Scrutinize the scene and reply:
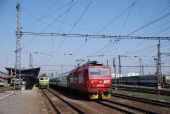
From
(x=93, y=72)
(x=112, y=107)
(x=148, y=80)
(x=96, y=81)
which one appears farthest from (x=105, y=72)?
(x=148, y=80)

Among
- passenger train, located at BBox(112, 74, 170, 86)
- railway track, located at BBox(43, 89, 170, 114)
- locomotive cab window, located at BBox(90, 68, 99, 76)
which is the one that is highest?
locomotive cab window, located at BBox(90, 68, 99, 76)

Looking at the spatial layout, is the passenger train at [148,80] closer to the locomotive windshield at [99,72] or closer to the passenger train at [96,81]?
the locomotive windshield at [99,72]

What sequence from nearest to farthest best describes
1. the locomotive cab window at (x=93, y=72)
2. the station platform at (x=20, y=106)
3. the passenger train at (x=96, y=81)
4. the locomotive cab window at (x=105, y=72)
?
1. the station platform at (x=20, y=106)
2. the passenger train at (x=96, y=81)
3. the locomotive cab window at (x=93, y=72)
4. the locomotive cab window at (x=105, y=72)

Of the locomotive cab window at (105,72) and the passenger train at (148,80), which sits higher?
the locomotive cab window at (105,72)

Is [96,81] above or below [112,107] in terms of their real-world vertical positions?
above

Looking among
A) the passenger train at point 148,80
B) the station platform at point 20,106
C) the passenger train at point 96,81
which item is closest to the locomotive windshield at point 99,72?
the passenger train at point 96,81

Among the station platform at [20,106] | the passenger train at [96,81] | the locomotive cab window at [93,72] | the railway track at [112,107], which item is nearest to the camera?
the station platform at [20,106]

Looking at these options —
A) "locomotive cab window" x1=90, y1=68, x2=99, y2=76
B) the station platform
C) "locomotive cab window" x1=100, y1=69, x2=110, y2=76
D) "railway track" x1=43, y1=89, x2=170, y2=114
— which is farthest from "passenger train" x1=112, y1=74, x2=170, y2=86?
the station platform

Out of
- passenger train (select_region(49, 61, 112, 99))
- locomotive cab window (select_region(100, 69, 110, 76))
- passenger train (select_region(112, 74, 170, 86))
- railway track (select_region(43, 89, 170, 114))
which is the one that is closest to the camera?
railway track (select_region(43, 89, 170, 114))

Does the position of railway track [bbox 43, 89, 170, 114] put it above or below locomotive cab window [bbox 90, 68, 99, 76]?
below

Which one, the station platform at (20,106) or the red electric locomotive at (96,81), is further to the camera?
the red electric locomotive at (96,81)

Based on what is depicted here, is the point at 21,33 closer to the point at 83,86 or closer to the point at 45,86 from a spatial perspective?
the point at 83,86

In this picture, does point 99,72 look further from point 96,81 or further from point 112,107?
point 112,107

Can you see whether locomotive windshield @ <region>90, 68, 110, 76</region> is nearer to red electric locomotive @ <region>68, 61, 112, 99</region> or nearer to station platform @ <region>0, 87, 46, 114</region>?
red electric locomotive @ <region>68, 61, 112, 99</region>
